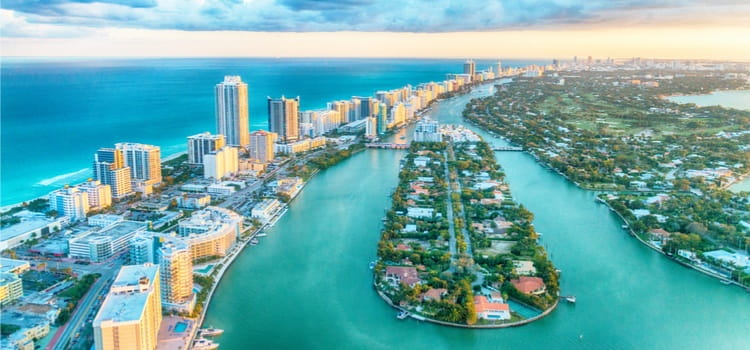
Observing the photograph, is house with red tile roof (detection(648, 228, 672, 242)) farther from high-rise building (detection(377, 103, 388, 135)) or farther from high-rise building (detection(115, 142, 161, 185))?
high-rise building (detection(377, 103, 388, 135))

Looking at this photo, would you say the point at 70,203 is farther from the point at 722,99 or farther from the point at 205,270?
the point at 722,99

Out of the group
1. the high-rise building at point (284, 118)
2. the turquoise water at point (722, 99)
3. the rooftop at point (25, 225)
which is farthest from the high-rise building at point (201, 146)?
the turquoise water at point (722, 99)

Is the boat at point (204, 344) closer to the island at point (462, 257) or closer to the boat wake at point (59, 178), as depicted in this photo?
the island at point (462, 257)

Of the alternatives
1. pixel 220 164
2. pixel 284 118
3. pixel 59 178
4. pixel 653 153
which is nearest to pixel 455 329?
pixel 220 164

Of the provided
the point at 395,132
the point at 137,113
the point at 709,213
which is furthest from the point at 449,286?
the point at 137,113

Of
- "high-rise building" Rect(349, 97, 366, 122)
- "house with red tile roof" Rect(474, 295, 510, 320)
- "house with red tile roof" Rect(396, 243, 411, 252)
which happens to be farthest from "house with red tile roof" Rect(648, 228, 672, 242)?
"high-rise building" Rect(349, 97, 366, 122)
